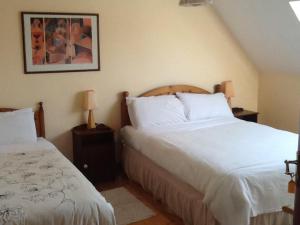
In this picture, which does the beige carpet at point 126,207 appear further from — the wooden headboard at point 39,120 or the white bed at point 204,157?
the wooden headboard at point 39,120

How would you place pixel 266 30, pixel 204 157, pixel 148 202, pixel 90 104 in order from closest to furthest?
pixel 204 157 → pixel 148 202 → pixel 90 104 → pixel 266 30

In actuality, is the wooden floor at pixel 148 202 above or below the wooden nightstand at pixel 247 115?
below

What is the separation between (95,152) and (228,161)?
4.98 feet

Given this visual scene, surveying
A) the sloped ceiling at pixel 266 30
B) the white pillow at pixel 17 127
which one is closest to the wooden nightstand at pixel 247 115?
the sloped ceiling at pixel 266 30

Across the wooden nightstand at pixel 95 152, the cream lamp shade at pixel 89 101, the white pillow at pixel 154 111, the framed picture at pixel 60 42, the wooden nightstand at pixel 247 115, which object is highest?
the framed picture at pixel 60 42

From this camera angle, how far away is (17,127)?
130 inches

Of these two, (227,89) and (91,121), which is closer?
(91,121)

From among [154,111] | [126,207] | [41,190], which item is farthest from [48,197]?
[154,111]

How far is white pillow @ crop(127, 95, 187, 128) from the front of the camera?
3.80 m

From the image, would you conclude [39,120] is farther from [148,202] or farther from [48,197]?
[48,197]

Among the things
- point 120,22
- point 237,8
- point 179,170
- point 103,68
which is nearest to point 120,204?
point 179,170

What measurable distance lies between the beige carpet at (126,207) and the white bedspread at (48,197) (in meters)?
0.71

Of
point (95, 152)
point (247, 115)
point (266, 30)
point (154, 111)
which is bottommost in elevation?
point (95, 152)

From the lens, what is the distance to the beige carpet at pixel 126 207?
3.02m
